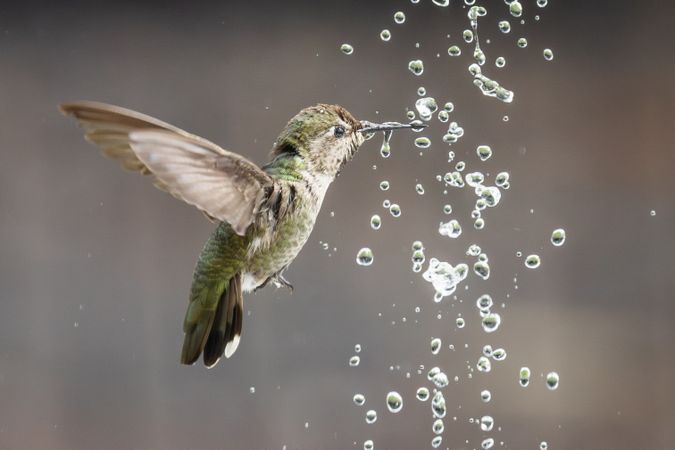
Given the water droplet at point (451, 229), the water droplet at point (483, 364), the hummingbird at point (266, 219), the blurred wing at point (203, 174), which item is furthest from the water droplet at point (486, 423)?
the blurred wing at point (203, 174)

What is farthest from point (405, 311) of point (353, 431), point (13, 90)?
point (13, 90)

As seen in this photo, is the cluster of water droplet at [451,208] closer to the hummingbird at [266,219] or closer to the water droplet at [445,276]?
the water droplet at [445,276]

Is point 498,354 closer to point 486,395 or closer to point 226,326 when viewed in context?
point 486,395

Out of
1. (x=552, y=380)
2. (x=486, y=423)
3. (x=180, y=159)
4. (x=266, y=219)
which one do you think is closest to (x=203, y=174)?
(x=180, y=159)

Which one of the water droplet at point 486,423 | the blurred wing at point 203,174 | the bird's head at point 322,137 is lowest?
the water droplet at point 486,423

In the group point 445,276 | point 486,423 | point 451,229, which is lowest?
point 486,423


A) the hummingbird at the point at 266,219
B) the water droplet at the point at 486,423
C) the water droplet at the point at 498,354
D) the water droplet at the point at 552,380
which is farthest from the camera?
the water droplet at the point at 486,423

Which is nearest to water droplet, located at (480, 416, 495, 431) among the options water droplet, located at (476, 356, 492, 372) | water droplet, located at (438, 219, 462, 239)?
water droplet, located at (476, 356, 492, 372)
